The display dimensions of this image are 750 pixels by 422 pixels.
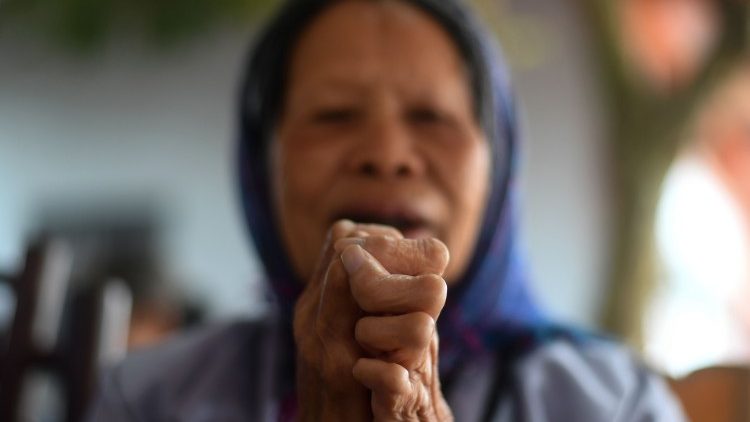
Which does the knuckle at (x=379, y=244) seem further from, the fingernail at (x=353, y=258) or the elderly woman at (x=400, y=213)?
the elderly woman at (x=400, y=213)

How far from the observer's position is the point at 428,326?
0.35 metres

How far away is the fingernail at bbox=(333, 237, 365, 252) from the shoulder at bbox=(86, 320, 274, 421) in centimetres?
25

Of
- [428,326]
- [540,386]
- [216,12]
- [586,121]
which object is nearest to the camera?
[428,326]

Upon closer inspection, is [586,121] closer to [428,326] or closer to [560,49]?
[560,49]

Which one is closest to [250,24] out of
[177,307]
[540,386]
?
[177,307]

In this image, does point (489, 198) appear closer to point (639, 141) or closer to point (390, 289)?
point (390, 289)

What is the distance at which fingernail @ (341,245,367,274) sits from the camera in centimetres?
37

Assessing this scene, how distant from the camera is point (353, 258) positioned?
376mm

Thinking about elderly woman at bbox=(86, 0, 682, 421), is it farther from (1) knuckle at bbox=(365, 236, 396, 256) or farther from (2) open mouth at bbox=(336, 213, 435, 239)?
(1) knuckle at bbox=(365, 236, 396, 256)

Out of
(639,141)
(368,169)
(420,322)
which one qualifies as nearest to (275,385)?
(368,169)

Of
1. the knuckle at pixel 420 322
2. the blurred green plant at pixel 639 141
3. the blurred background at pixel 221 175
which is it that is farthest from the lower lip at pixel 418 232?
the blurred background at pixel 221 175

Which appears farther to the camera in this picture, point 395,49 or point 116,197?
point 116,197

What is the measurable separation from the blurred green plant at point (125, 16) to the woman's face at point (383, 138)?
3.98ft

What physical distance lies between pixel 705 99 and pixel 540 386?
1512 mm
